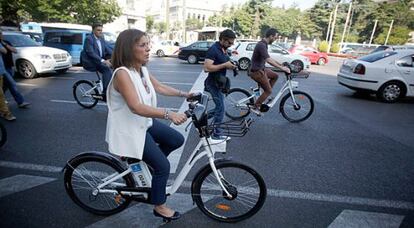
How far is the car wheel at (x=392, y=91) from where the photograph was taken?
26.2ft

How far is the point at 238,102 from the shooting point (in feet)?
19.8

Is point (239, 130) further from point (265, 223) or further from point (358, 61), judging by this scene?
point (358, 61)

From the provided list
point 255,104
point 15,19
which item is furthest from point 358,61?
point 15,19

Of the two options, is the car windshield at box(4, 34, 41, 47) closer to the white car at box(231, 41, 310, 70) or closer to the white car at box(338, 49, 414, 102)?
the white car at box(231, 41, 310, 70)

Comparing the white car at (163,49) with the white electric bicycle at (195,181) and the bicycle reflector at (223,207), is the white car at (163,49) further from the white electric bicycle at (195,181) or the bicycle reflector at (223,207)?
the bicycle reflector at (223,207)

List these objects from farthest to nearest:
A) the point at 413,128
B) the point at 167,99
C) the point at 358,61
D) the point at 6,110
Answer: the point at 358,61 < the point at 167,99 < the point at 413,128 < the point at 6,110

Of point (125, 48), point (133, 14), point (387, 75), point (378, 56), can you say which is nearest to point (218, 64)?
point (125, 48)

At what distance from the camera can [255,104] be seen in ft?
19.2

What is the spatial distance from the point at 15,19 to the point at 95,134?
27.5 metres

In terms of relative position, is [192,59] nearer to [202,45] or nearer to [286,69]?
[202,45]

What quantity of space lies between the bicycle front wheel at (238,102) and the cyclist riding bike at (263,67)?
22 cm

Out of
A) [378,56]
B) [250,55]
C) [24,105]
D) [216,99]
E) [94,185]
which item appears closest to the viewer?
[94,185]

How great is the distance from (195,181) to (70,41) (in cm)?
1396

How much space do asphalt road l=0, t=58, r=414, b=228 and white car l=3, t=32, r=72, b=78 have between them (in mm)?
3621
